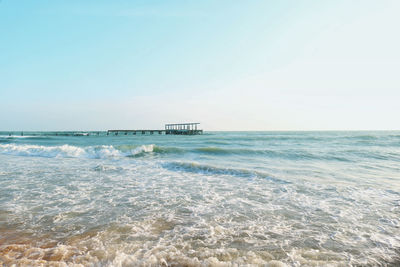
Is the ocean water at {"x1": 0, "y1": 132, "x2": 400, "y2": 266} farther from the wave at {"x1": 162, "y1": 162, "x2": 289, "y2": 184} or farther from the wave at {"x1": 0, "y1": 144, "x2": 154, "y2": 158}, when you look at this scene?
the wave at {"x1": 0, "y1": 144, "x2": 154, "y2": 158}

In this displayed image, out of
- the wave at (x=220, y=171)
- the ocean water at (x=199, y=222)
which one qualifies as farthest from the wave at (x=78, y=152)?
the ocean water at (x=199, y=222)

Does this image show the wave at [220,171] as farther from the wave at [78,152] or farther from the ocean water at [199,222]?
the wave at [78,152]

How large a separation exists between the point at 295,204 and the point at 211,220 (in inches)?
87.4

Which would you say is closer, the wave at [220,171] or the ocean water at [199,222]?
the ocean water at [199,222]

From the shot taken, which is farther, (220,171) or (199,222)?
(220,171)

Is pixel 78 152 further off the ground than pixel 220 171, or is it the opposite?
pixel 78 152

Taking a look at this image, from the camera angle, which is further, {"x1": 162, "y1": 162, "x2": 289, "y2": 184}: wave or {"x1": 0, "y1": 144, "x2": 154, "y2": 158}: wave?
{"x1": 0, "y1": 144, "x2": 154, "y2": 158}: wave

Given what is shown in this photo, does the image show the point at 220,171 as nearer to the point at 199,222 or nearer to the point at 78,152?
the point at 199,222

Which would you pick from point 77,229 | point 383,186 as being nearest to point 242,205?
point 77,229

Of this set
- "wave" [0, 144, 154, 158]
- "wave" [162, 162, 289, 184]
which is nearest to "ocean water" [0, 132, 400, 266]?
"wave" [162, 162, 289, 184]

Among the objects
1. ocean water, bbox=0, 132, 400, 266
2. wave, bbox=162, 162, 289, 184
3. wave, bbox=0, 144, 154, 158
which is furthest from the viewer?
wave, bbox=0, 144, 154, 158

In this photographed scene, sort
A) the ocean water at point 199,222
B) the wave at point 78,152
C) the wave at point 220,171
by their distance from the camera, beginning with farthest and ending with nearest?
the wave at point 78,152 → the wave at point 220,171 → the ocean water at point 199,222

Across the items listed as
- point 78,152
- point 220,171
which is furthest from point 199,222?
point 78,152

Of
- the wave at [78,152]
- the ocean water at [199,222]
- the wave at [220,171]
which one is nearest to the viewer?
the ocean water at [199,222]
